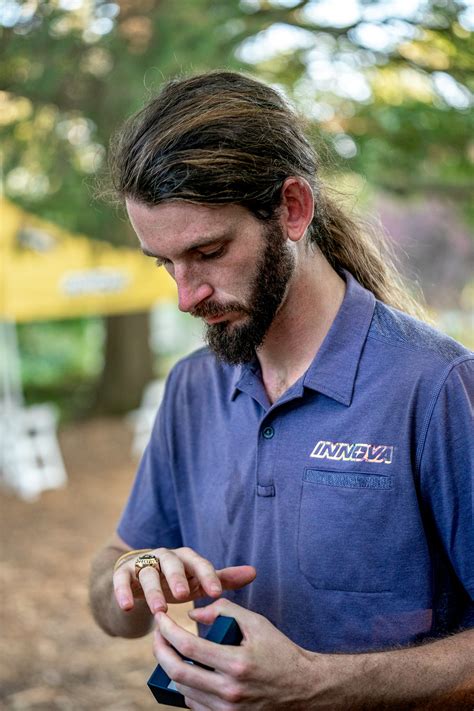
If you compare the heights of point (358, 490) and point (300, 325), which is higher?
point (300, 325)

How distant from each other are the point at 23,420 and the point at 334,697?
22.8 ft

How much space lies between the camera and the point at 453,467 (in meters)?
1.42

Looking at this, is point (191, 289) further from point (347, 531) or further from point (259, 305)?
point (347, 531)

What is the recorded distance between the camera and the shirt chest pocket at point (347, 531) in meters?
1.46

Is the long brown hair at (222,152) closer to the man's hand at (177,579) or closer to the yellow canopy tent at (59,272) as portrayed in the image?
the man's hand at (177,579)

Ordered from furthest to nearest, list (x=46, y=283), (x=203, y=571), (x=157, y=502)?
(x=46, y=283) < (x=157, y=502) < (x=203, y=571)

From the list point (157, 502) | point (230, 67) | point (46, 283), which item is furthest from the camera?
point (46, 283)

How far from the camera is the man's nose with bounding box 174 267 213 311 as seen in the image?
5.09 ft

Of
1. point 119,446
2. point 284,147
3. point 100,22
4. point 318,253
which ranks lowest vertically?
point 119,446

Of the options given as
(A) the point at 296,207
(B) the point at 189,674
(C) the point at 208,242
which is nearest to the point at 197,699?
(B) the point at 189,674

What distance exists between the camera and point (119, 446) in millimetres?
9414

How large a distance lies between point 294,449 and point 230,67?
2977 mm

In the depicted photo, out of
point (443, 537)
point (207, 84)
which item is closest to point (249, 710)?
point (443, 537)

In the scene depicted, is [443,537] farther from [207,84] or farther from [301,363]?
[207,84]
